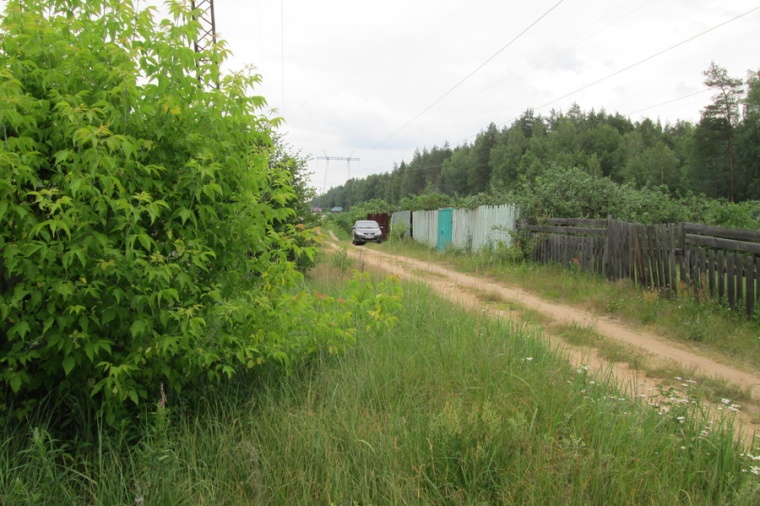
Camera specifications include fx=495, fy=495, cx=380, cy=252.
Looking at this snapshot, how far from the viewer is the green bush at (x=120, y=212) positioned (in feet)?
9.14

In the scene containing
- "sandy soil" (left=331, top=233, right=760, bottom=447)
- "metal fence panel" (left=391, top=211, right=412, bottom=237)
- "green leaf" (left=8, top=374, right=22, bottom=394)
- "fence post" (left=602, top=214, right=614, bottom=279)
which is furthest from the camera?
"metal fence panel" (left=391, top=211, right=412, bottom=237)

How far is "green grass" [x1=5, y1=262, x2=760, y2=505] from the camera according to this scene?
246cm

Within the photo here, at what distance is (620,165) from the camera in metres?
59.0

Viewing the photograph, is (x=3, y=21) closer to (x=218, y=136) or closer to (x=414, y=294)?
(x=218, y=136)

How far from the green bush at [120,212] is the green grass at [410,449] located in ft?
1.13

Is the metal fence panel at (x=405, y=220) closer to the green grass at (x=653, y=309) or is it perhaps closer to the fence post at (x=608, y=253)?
the green grass at (x=653, y=309)

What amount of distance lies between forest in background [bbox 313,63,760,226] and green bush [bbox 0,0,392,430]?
30.7ft

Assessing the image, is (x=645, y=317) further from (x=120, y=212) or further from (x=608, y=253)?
(x=120, y=212)

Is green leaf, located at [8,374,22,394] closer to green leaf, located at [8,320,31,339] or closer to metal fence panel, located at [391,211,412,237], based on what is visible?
green leaf, located at [8,320,31,339]

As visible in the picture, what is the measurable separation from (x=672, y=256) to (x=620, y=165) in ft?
187

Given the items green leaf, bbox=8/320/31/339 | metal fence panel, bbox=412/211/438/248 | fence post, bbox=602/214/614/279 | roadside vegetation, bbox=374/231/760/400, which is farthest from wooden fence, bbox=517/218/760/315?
metal fence panel, bbox=412/211/438/248

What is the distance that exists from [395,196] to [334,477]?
108 m

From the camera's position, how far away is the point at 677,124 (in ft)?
224

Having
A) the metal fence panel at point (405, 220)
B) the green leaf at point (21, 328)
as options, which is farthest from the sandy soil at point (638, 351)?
the metal fence panel at point (405, 220)
